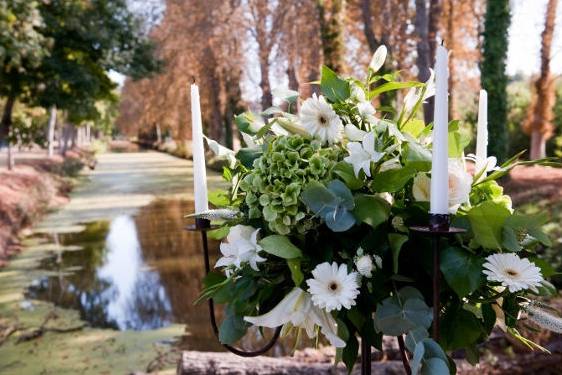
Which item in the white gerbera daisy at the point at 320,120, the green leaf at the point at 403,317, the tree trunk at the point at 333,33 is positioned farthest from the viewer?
the tree trunk at the point at 333,33

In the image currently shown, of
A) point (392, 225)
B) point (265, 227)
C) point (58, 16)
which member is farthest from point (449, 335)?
point (58, 16)

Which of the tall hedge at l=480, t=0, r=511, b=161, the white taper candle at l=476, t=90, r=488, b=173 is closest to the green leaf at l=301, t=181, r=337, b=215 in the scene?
the white taper candle at l=476, t=90, r=488, b=173

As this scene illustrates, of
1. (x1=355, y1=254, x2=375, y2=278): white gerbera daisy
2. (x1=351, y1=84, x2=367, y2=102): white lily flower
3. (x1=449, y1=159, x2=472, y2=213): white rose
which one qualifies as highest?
(x1=351, y1=84, x2=367, y2=102): white lily flower

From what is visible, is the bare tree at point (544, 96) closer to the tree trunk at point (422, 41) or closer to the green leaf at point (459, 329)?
the tree trunk at point (422, 41)

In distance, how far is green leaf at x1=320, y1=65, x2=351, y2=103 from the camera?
0.93 m

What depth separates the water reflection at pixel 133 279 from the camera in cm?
561

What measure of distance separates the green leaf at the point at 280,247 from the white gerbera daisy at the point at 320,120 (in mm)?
211

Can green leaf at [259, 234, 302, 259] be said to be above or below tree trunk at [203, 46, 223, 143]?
below

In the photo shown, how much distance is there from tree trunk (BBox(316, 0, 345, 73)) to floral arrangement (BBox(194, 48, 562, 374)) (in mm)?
10707

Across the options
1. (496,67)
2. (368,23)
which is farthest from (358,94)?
(368,23)

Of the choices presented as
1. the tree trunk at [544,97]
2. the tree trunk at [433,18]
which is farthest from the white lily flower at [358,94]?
the tree trunk at [544,97]

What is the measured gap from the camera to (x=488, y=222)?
2.46 feet

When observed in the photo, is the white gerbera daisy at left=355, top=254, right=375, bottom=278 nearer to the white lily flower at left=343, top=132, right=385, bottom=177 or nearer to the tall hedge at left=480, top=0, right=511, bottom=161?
the white lily flower at left=343, top=132, right=385, bottom=177

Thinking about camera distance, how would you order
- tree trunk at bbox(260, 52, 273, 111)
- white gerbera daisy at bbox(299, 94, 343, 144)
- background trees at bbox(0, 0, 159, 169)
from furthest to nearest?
tree trunk at bbox(260, 52, 273, 111), background trees at bbox(0, 0, 159, 169), white gerbera daisy at bbox(299, 94, 343, 144)
